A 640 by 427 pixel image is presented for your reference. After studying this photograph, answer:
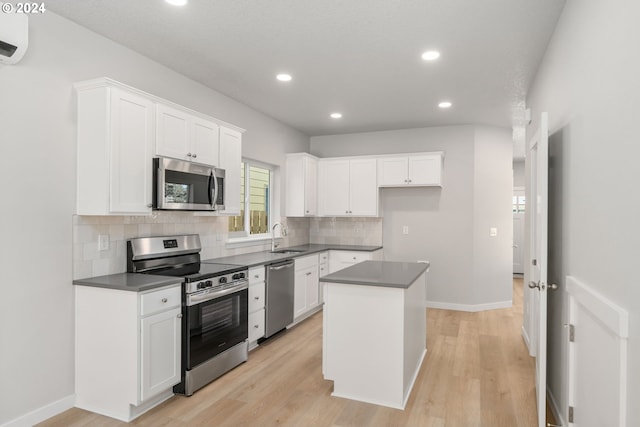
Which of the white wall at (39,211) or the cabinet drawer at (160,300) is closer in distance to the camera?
the white wall at (39,211)

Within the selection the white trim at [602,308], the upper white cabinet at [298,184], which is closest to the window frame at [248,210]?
the upper white cabinet at [298,184]

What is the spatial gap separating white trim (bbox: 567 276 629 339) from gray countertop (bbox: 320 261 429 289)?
3.35ft

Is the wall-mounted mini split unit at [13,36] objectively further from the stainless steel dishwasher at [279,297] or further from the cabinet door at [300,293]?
the cabinet door at [300,293]

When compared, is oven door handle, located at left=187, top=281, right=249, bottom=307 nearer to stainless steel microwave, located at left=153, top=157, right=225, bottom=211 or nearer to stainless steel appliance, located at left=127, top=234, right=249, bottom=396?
stainless steel appliance, located at left=127, top=234, right=249, bottom=396

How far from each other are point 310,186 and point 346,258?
1.21 m

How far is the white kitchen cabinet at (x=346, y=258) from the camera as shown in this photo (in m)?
5.56

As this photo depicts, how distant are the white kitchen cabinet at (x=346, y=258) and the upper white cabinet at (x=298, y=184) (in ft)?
2.45

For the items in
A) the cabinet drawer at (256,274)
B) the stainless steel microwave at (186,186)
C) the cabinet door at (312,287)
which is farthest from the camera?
the cabinet door at (312,287)

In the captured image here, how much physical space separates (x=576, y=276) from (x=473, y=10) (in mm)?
1782

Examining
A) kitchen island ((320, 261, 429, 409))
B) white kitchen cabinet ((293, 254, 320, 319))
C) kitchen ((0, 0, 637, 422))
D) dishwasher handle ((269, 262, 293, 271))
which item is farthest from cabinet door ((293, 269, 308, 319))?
kitchen ((0, 0, 637, 422))

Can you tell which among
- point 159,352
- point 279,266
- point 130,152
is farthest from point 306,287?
point 130,152

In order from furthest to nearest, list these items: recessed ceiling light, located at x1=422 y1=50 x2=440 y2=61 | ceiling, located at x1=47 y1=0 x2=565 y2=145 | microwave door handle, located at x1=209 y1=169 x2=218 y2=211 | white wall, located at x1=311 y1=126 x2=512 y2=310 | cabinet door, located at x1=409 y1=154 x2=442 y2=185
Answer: white wall, located at x1=311 y1=126 x2=512 y2=310
cabinet door, located at x1=409 y1=154 x2=442 y2=185
microwave door handle, located at x1=209 y1=169 x2=218 y2=211
recessed ceiling light, located at x1=422 y1=50 x2=440 y2=61
ceiling, located at x1=47 y1=0 x2=565 y2=145

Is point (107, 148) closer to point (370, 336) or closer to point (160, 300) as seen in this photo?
point (160, 300)

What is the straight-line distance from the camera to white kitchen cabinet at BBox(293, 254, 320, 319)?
4.80 m
